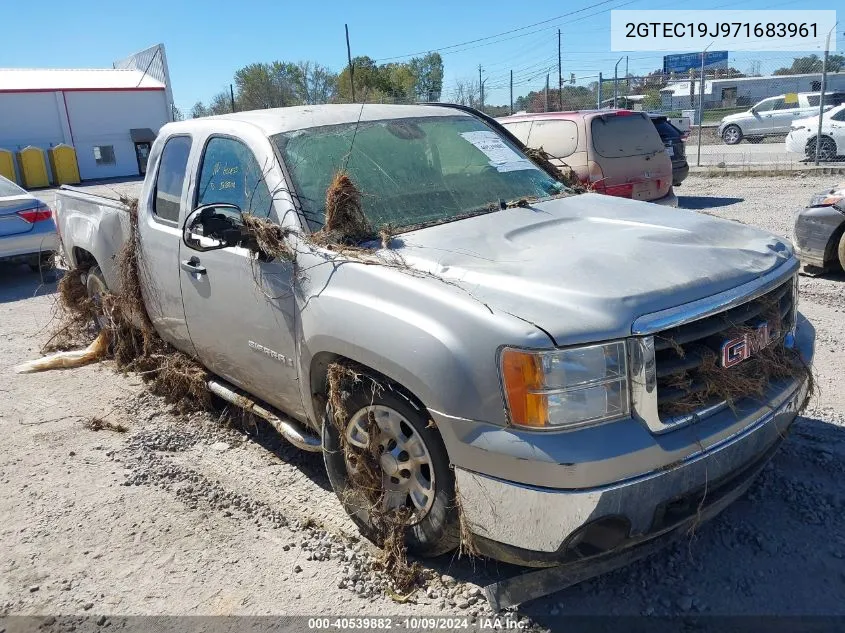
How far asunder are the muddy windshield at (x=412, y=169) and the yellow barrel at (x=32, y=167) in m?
29.9

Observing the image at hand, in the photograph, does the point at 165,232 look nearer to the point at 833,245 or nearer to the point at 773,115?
the point at 833,245

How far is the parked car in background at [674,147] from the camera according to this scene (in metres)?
13.4

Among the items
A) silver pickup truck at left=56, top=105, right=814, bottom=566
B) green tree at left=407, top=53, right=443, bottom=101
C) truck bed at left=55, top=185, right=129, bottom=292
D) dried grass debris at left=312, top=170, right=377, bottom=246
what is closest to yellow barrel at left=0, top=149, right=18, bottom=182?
green tree at left=407, top=53, right=443, bottom=101

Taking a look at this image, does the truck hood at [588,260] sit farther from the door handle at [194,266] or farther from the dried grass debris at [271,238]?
the door handle at [194,266]

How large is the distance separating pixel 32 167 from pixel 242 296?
1189 inches

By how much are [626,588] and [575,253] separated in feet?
4.49

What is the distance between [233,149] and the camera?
392 cm

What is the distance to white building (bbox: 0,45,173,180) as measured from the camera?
30891 millimetres

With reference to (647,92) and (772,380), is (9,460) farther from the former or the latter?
(647,92)

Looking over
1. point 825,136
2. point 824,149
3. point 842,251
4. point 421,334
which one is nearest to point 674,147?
point 825,136

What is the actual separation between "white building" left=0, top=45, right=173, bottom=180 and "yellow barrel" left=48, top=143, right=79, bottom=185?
135cm

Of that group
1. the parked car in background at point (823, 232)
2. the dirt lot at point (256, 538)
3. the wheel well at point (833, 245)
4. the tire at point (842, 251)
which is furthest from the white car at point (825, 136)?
the dirt lot at point (256, 538)

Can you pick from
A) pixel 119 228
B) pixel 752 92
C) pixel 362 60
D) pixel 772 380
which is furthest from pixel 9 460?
pixel 752 92

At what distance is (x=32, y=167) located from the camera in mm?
29312
